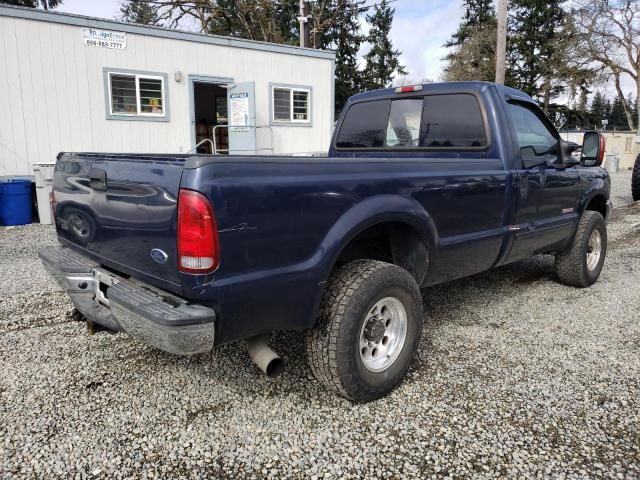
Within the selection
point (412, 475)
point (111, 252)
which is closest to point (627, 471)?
point (412, 475)

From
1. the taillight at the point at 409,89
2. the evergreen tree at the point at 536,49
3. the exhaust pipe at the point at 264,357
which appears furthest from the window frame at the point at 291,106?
the evergreen tree at the point at 536,49

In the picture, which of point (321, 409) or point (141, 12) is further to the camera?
point (141, 12)

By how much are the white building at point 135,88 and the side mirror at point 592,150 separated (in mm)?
8407

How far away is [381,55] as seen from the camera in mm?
39250

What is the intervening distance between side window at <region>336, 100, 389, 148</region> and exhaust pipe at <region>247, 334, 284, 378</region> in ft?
7.77

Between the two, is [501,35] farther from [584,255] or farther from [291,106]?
[584,255]

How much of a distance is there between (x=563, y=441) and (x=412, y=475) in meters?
0.83

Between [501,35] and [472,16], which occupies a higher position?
[472,16]

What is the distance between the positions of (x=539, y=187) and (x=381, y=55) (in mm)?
38155

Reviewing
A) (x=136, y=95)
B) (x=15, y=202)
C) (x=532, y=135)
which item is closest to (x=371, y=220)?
(x=532, y=135)

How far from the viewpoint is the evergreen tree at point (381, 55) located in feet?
126

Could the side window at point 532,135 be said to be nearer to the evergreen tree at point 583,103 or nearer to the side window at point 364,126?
the side window at point 364,126

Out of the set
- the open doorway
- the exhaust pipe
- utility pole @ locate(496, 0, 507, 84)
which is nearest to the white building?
the open doorway

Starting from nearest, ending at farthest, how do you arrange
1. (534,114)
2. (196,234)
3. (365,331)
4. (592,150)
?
(196,234) → (365,331) → (534,114) → (592,150)
